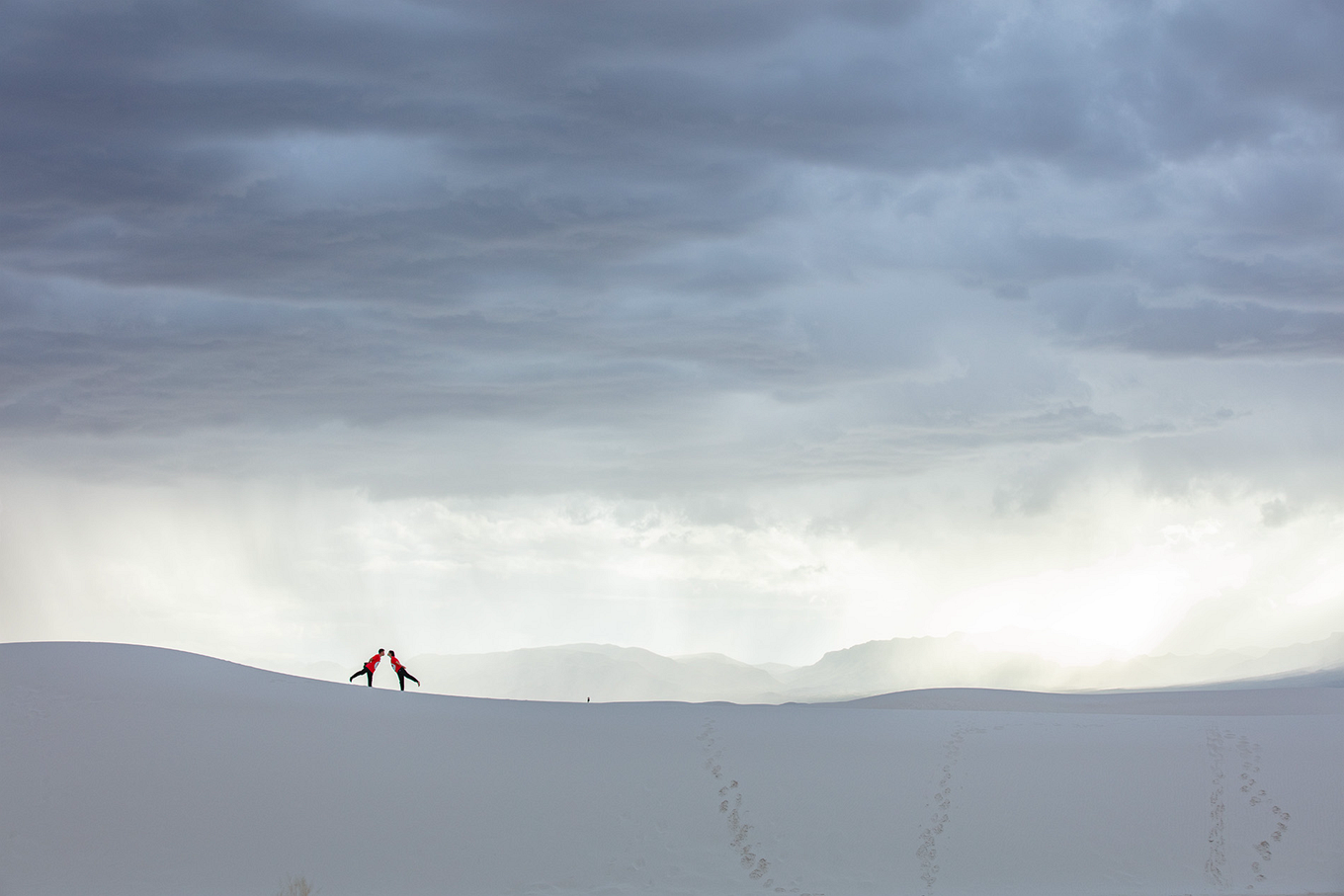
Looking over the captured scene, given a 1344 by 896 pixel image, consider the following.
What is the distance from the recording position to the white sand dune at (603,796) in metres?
23.8

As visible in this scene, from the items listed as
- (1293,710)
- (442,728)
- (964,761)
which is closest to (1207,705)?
(1293,710)

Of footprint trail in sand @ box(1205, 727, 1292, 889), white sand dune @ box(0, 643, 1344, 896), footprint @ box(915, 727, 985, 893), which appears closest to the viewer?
white sand dune @ box(0, 643, 1344, 896)

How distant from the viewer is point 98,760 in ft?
84.8

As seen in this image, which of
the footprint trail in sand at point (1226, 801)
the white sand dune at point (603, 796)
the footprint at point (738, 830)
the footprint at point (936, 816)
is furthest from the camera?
the footprint trail in sand at point (1226, 801)

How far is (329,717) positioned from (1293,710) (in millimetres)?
32118

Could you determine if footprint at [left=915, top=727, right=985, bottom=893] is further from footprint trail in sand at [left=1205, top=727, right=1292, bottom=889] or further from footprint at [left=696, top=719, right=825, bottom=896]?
footprint trail in sand at [left=1205, top=727, right=1292, bottom=889]

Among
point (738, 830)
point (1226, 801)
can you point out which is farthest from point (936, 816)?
point (1226, 801)

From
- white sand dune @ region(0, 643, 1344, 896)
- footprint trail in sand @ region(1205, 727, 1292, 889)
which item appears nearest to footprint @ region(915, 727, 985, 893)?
white sand dune @ region(0, 643, 1344, 896)

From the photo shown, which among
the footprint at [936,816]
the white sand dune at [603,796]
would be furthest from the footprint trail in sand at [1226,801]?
the footprint at [936,816]

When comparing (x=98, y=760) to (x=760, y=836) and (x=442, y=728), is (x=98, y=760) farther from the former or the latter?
(x=760, y=836)

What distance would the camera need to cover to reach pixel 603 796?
26.9 meters

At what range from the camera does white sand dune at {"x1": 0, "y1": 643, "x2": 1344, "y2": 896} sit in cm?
2377

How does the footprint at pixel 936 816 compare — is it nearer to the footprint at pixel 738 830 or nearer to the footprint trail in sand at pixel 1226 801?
the footprint at pixel 738 830

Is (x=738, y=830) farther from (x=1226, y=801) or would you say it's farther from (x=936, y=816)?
(x=1226, y=801)
